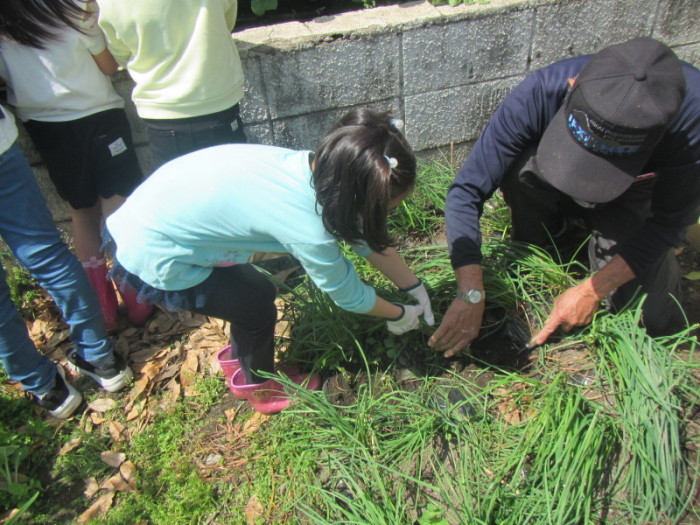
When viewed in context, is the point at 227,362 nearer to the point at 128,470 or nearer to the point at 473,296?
the point at 128,470

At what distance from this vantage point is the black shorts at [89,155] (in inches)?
86.8

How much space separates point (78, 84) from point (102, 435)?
1.40 m

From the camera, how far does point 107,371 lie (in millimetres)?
2330

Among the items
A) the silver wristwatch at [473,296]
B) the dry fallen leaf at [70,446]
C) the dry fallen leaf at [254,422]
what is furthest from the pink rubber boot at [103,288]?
the silver wristwatch at [473,296]

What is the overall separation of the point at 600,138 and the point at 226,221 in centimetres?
113

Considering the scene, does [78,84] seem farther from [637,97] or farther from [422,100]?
[637,97]

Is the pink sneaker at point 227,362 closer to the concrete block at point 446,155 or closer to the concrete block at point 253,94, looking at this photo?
the concrete block at point 253,94

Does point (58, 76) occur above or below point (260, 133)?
above

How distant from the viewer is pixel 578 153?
168 centimetres

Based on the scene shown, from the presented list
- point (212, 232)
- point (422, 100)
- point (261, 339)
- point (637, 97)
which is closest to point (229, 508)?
point (261, 339)

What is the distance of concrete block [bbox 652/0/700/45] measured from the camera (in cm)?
299

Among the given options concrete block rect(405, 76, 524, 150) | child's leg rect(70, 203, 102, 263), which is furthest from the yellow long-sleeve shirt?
concrete block rect(405, 76, 524, 150)

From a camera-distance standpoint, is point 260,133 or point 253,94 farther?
point 260,133

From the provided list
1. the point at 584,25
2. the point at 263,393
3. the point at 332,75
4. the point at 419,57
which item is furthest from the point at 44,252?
the point at 584,25
